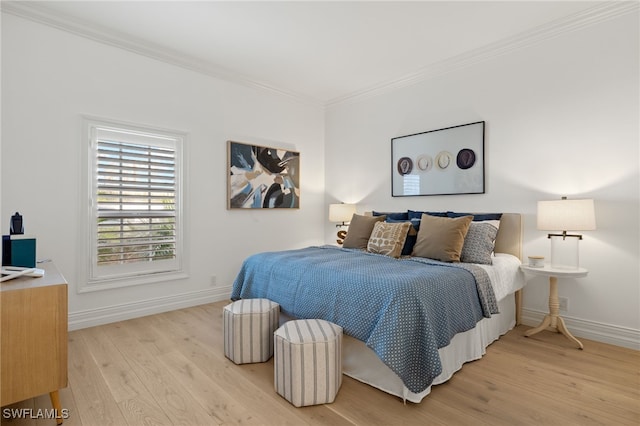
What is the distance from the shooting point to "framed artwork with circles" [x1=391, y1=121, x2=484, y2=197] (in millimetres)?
3639

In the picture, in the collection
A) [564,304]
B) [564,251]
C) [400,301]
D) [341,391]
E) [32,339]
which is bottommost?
[341,391]

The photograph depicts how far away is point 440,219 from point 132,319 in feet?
10.3

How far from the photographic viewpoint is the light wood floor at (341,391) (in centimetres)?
180

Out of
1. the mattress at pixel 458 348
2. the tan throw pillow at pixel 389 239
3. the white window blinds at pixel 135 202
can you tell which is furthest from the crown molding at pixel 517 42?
the white window blinds at pixel 135 202

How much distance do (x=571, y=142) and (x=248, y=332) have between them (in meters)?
3.15

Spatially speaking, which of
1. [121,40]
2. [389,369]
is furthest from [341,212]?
[121,40]

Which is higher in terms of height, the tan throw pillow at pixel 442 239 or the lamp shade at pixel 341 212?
the lamp shade at pixel 341 212

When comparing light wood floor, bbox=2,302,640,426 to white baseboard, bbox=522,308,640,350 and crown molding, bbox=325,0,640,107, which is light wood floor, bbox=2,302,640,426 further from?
crown molding, bbox=325,0,640,107

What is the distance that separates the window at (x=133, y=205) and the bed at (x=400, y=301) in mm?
1088

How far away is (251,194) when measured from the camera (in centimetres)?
439

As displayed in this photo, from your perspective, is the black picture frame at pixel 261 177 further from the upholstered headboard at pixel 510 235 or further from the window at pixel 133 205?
the upholstered headboard at pixel 510 235

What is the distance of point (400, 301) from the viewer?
192 cm

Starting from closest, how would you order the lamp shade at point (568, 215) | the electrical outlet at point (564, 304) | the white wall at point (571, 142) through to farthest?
1. the lamp shade at point (568, 215)
2. the white wall at point (571, 142)
3. the electrical outlet at point (564, 304)

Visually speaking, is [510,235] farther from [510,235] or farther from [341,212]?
[341,212]
